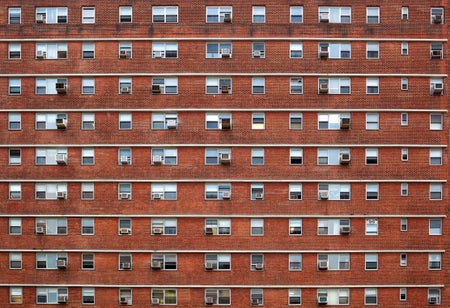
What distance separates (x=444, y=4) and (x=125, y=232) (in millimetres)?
25963

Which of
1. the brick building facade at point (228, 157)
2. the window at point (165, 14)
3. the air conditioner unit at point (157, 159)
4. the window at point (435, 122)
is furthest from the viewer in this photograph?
the window at point (165, 14)

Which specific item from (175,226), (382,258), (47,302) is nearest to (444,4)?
(382,258)

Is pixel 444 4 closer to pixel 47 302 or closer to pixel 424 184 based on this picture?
pixel 424 184

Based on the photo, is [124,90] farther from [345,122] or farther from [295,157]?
[345,122]

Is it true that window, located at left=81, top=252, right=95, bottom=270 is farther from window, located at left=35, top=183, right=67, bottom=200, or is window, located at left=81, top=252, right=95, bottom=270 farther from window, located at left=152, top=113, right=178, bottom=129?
window, located at left=152, top=113, right=178, bottom=129

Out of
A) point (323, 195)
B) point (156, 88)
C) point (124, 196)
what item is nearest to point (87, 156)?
point (124, 196)

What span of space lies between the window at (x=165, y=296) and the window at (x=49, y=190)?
349 inches

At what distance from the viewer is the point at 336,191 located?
3244 centimetres

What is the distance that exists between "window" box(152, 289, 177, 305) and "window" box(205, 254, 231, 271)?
118 inches

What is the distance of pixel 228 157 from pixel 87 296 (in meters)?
12.9

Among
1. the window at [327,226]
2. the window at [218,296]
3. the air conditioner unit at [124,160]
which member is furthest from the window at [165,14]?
the window at [218,296]

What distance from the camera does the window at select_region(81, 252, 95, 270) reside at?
106 feet

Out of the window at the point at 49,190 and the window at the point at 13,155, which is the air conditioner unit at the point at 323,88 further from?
the window at the point at 13,155

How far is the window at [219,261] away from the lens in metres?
32.2
